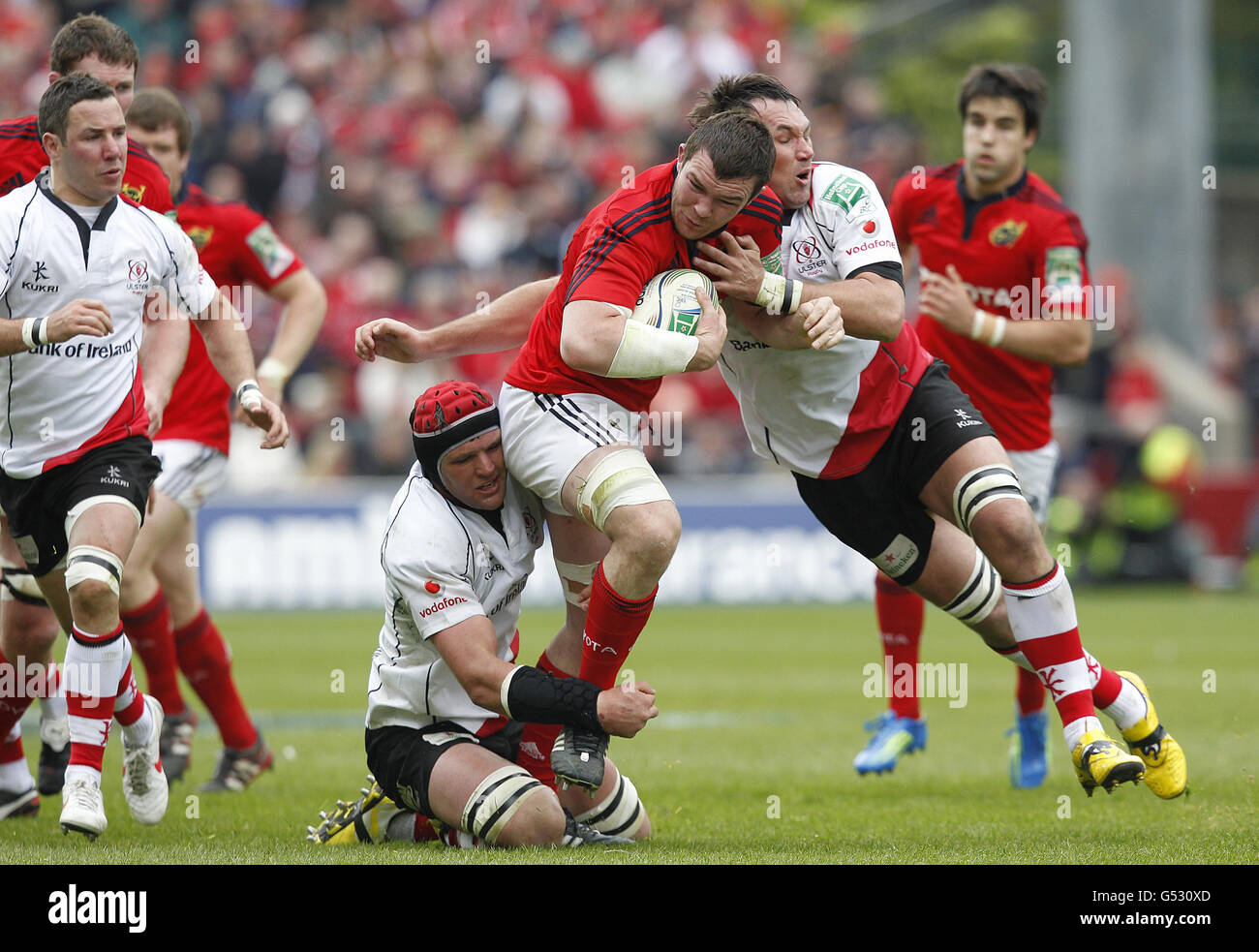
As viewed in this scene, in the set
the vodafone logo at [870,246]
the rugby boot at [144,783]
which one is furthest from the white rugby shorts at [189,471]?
the vodafone logo at [870,246]

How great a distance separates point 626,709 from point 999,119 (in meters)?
3.87

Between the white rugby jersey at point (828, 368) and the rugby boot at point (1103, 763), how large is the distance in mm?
1447

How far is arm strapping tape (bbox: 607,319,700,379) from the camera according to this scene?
546 centimetres

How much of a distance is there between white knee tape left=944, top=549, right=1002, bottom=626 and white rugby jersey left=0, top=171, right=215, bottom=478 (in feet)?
11.0

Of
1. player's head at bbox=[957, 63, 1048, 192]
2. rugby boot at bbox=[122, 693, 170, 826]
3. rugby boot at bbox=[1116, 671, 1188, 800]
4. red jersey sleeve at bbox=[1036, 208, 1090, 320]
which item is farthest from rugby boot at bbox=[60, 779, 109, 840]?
player's head at bbox=[957, 63, 1048, 192]

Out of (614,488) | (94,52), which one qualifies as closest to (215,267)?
(94,52)

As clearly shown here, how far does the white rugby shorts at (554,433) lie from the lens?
225 inches

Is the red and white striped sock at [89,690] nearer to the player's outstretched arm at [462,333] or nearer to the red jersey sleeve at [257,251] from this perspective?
the player's outstretched arm at [462,333]

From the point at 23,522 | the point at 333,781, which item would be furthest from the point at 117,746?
the point at 23,522

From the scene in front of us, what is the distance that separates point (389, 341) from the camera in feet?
20.6

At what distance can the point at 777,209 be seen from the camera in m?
6.02

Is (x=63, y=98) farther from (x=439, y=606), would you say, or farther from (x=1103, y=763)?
(x=1103, y=763)

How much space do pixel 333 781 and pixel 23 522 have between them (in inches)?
88.4
